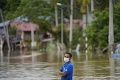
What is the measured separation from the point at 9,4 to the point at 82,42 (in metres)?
25.2

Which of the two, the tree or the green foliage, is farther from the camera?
the green foliage

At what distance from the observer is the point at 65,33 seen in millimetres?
73375

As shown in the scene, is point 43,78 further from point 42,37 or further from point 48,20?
point 42,37

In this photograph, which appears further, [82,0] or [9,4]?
[9,4]

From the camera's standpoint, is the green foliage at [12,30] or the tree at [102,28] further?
the green foliage at [12,30]

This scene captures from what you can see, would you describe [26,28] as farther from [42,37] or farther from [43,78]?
[43,78]

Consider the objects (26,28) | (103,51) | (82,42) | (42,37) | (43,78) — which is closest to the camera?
(43,78)

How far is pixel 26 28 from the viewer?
102875mm

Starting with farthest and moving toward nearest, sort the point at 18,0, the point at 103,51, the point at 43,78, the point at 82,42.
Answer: the point at 18,0
the point at 82,42
the point at 103,51
the point at 43,78

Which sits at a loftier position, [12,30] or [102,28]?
[102,28]

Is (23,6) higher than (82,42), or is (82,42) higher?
(23,6)

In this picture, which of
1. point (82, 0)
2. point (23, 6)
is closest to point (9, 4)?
point (23, 6)

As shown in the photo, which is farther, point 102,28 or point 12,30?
point 12,30

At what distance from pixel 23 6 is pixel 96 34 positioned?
27252 mm
